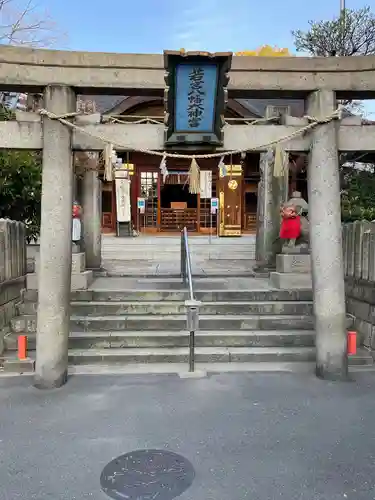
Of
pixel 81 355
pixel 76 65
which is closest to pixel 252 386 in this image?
pixel 81 355

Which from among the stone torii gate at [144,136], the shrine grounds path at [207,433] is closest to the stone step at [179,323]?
the shrine grounds path at [207,433]

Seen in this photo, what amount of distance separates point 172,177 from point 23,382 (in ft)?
50.4

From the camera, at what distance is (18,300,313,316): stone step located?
24.0ft

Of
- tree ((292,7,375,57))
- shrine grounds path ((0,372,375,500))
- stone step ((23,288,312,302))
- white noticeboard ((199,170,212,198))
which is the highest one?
tree ((292,7,375,57))

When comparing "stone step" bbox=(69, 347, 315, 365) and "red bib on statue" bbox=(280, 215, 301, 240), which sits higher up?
"red bib on statue" bbox=(280, 215, 301, 240)

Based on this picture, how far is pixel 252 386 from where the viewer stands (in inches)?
218

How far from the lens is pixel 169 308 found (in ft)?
24.1

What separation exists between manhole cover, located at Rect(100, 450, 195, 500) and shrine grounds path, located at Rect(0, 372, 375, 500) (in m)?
0.07

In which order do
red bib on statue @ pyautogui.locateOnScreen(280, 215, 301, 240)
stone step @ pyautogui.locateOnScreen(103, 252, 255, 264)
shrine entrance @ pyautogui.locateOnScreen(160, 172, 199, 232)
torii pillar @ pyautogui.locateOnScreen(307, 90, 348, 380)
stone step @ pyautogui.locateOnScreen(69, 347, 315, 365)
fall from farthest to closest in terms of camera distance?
shrine entrance @ pyautogui.locateOnScreen(160, 172, 199, 232) → stone step @ pyautogui.locateOnScreen(103, 252, 255, 264) → red bib on statue @ pyautogui.locateOnScreen(280, 215, 301, 240) → stone step @ pyautogui.locateOnScreen(69, 347, 315, 365) → torii pillar @ pyautogui.locateOnScreen(307, 90, 348, 380)

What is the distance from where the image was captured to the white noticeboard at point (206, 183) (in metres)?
18.5

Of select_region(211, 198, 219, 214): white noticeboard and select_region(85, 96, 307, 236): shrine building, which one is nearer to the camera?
select_region(211, 198, 219, 214): white noticeboard

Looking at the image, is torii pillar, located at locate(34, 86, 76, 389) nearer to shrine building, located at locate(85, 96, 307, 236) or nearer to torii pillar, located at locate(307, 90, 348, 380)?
torii pillar, located at locate(307, 90, 348, 380)

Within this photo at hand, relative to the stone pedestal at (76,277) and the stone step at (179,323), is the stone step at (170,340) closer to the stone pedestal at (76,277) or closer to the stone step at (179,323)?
the stone step at (179,323)

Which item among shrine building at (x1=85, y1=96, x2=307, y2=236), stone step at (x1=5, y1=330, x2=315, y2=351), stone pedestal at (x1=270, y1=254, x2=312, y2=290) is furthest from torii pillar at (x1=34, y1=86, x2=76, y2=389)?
shrine building at (x1=85, y1=96, x2=307, y2=236)
